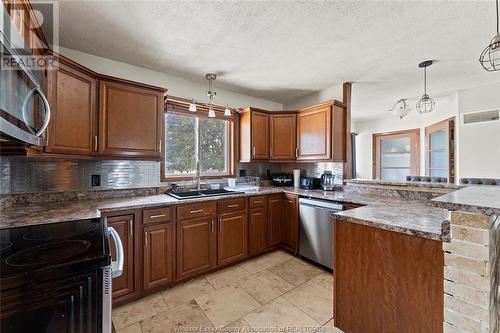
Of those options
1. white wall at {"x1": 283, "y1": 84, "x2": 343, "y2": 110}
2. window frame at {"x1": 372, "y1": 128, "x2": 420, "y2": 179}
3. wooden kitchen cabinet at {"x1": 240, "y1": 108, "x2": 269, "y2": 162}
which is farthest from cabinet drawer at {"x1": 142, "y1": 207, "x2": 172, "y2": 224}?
window frame at {"x1": 372, "y1": 128, "x2": 420, "y2": 179}

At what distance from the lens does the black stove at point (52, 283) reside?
0.75 metres

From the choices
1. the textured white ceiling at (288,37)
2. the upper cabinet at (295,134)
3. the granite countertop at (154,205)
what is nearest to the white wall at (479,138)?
the textured white ceiling at (288,37)

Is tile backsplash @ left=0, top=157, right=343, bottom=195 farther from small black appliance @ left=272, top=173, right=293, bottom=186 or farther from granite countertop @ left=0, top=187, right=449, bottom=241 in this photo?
small black appliance @ left=272, top=173, right=293, bottom=186

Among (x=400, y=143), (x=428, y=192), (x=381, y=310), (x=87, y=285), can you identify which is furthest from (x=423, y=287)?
Answer: (x=400, y=143)

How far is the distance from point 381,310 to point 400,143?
17.2 feet

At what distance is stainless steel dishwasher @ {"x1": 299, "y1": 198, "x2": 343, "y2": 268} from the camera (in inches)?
95.8

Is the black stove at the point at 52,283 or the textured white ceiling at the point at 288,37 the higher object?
the textured white ceiling at the point at 288,37

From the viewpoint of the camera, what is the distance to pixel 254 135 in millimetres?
3258

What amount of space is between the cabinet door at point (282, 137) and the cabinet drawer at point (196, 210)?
4.72ft

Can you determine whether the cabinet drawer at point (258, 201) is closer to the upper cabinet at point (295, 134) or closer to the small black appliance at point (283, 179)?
the upper cabinet at point (295, 134)

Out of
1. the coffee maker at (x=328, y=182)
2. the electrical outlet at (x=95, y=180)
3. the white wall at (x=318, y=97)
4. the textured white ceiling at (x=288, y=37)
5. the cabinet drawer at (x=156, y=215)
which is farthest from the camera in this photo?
the white wall at (x=318, y=97)

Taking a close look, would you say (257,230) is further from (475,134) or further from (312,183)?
(475,134)

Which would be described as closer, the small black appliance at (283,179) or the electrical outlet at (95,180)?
the electrical outlet at (95,180)

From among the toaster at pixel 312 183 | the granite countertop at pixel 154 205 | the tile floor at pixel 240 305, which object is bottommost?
the tile floor at pixel 240 305
